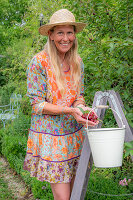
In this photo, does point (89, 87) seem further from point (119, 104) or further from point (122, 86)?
point (119, 104)

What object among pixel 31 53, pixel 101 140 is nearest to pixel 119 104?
pixel 101 140

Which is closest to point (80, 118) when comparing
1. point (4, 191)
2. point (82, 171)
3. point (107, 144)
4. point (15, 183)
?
point (107, 144)

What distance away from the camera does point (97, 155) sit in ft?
5.74

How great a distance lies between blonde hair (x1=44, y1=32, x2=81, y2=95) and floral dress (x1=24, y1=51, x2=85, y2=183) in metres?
0.03

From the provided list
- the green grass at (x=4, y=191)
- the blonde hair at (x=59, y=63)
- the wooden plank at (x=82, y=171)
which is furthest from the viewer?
the green grass at (x=4, y=191)

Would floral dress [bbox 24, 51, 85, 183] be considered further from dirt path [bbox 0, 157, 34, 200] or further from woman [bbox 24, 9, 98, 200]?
dirt path [bbox 0, 157, 34, 200]

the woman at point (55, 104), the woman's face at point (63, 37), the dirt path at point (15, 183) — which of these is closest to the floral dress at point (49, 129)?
the woman at point (55, 104)

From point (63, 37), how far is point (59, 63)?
0.21 metres

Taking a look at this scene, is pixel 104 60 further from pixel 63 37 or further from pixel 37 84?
pixel 37 84

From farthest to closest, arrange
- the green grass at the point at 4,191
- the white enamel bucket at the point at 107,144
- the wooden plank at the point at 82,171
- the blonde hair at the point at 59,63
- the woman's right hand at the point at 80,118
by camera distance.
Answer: the green grass at the point at 4,191 < the blonde hair at the point at 59,63 < the wooden plank at the point at 82,171 < the woman's right hand at the point at 80,118 < the white enamel bucket at the point at 107,144

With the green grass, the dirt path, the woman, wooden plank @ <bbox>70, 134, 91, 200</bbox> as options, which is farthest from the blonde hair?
the green grass

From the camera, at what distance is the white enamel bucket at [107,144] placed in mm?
1658

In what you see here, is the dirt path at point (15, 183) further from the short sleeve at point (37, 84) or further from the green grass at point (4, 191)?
the short sleeve at point (37, 84)

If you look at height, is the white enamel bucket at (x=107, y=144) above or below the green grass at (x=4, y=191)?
above
